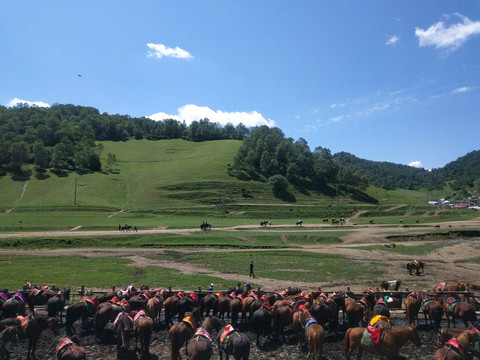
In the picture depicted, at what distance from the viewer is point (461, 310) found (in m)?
14.9

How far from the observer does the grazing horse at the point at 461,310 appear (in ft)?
48.3

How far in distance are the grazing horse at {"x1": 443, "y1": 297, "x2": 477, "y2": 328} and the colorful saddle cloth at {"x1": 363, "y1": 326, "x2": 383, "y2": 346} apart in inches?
264

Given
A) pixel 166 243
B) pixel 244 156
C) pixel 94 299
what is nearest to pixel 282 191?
pixel 244 156

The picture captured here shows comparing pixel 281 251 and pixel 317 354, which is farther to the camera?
pixel 281 251

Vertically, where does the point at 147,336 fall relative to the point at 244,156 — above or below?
below

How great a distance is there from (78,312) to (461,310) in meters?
18.7

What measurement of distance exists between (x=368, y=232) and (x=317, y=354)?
47035 millimetres

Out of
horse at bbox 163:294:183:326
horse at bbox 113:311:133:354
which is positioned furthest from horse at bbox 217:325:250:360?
horse at bbox 163:294:183:326

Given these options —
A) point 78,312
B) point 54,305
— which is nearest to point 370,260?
point 78,312

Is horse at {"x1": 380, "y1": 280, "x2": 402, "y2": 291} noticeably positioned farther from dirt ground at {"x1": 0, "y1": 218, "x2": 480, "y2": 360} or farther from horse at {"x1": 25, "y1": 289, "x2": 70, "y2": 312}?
horse at {"x1": 25, "y1": 289, "x2": 70, "y2": 312}

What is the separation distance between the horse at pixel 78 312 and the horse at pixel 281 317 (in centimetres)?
933

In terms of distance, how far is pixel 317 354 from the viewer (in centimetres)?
1177

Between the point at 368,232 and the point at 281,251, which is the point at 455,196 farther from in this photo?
the point at 281,251

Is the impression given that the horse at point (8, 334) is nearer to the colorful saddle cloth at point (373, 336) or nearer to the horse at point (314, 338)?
the horse at point (314, 338)
